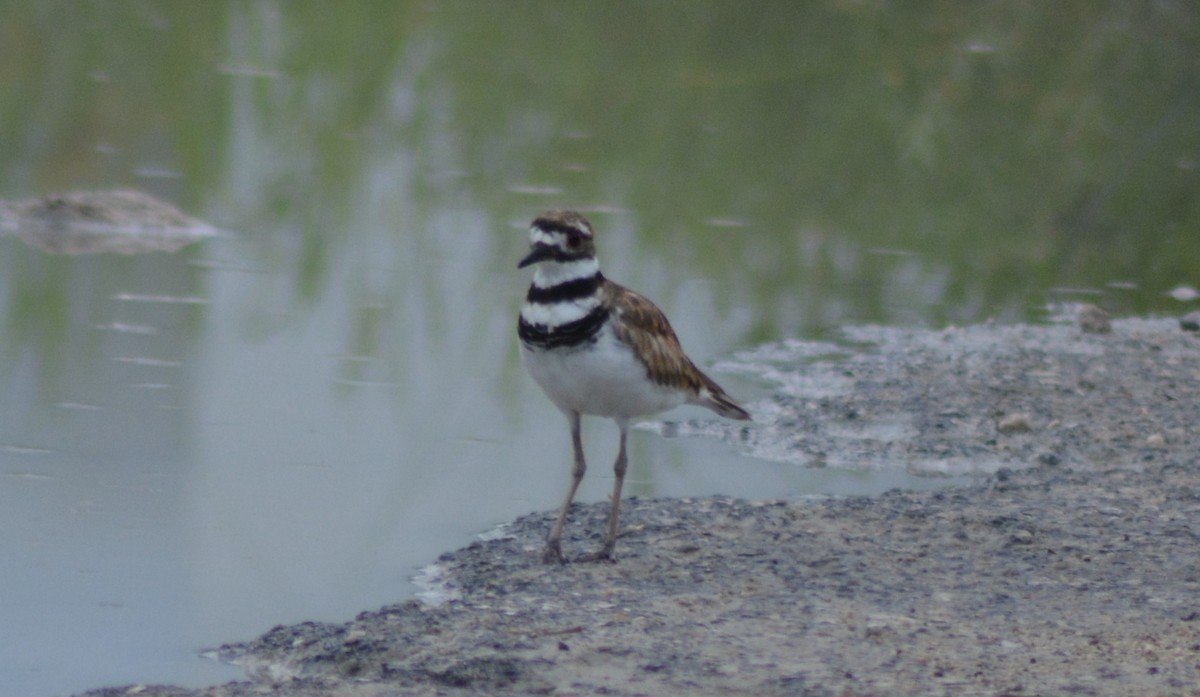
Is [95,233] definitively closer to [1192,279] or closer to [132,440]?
[132,440]

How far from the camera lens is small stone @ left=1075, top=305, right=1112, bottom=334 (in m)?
8.56

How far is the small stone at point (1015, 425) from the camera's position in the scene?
700 cm

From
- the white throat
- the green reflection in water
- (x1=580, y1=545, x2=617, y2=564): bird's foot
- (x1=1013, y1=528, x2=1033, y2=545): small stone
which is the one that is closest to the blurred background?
the green reflection in water

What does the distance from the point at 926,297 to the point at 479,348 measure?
105 inches

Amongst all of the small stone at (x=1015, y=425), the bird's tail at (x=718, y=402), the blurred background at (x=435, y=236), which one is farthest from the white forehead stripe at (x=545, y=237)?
the small stone at (x=1015, y=425)

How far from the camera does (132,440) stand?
624cm

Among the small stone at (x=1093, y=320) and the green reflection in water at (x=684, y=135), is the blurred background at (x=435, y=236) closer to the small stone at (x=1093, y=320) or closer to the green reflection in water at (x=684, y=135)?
the green reflection in water at (x=684, y=135)

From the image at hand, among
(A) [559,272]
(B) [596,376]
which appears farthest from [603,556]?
(A) [559,272]

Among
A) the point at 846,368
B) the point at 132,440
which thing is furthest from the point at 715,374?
the point at 132,440

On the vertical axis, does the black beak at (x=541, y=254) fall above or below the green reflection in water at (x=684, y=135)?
below

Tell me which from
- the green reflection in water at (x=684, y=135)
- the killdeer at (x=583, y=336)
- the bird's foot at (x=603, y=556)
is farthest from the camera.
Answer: the green reflection in water at (x=684, y=135)

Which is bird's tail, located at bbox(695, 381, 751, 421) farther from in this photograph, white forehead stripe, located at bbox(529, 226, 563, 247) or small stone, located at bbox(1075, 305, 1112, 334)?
small stone, located at bbox(1075, 305, 1112, 334)

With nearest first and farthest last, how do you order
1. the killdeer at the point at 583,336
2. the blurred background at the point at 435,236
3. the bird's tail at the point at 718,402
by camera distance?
the killdeer at the point at 583,336, the blurred background at the point at 435,236, the bird's tail at the point at 718,402

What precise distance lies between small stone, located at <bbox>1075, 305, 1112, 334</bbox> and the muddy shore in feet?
3.40
